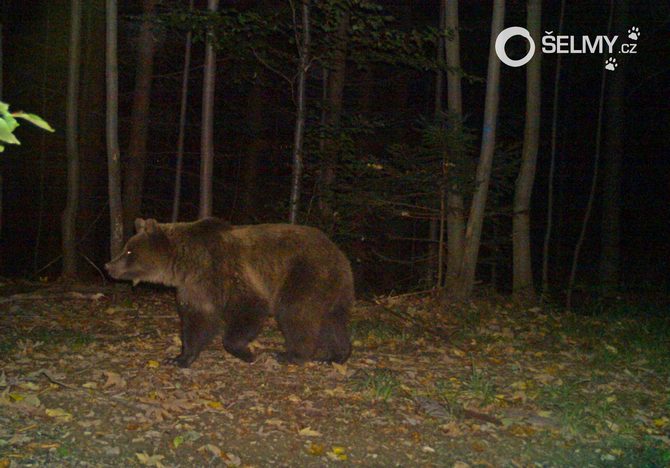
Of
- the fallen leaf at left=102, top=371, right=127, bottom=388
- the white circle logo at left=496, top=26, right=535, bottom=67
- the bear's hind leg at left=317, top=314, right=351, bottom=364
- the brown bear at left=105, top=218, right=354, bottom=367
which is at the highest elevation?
the white circle logo at left=496, top=26, right=535, bottom=67

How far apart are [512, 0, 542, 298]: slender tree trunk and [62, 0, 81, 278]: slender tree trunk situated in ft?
27.6

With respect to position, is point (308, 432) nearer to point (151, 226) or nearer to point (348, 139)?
point (151, 226)

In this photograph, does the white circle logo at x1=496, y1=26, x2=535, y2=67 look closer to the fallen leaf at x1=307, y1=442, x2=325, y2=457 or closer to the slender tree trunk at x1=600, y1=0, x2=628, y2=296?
the slender tree trunk at x1=600, y1=0, x2=628, y2=296

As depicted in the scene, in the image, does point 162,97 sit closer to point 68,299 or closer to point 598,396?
point 68,299

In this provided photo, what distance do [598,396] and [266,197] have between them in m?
19.2

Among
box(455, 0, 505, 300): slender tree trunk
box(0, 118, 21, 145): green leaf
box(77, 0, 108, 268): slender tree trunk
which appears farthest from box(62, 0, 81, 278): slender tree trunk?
box(0, 118, 21, 145): green leaf

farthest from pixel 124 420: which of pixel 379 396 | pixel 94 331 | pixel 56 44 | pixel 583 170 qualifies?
pixel 583 170

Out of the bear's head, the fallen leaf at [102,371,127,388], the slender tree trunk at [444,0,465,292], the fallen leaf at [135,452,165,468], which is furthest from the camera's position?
the slender tree trunk at [444,0,465,292]

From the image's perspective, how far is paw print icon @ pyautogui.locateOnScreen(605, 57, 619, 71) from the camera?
19.3 metres

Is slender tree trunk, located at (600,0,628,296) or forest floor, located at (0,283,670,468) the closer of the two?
forest floor, located at (0,283,670,468)

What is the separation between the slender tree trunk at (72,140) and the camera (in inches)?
516

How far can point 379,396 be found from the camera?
25.0 feet

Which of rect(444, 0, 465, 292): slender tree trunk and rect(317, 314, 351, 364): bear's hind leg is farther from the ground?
rect(444, 0, 465, 292): slender tree trunk

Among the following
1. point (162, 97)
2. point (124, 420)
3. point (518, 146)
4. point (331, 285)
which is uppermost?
point (162, 97)
